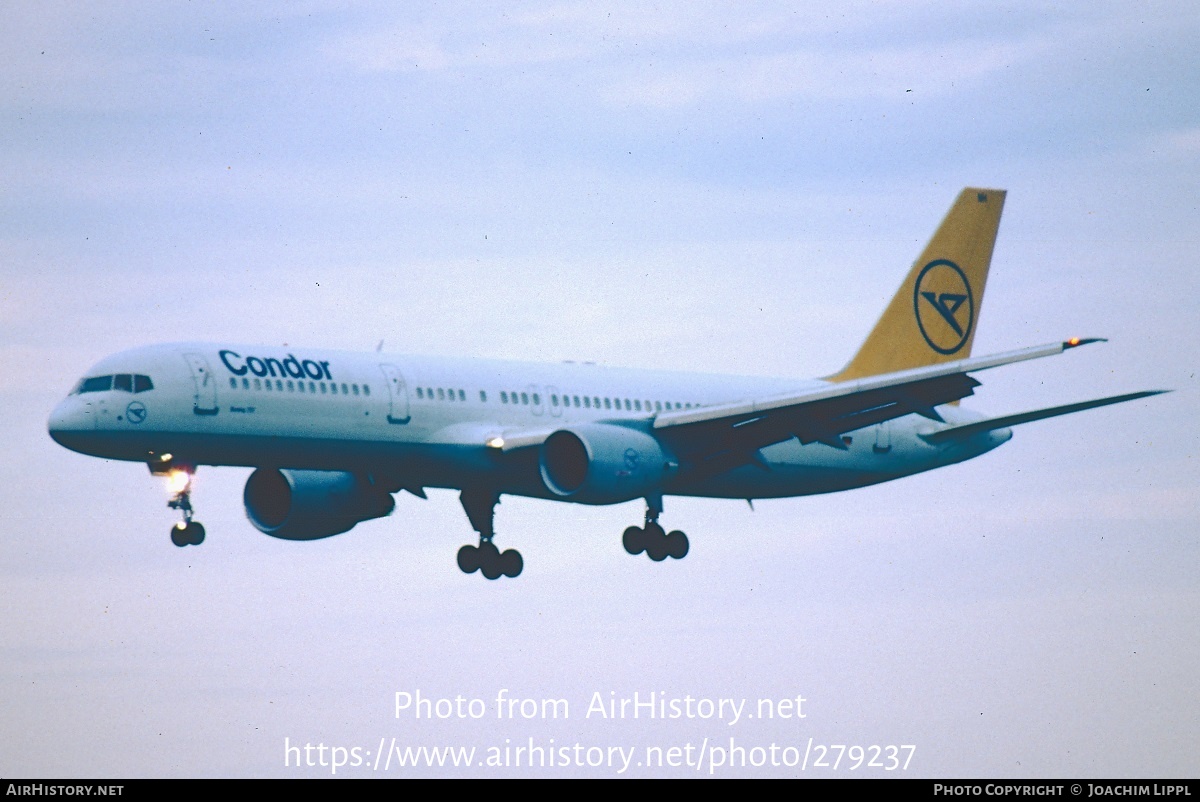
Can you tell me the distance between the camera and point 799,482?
5328 centimetres

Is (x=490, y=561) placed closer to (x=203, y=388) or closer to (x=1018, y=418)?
(x=203, y=388)

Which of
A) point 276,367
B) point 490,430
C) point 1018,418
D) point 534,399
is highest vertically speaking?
point 276,367

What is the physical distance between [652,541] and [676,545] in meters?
0.64

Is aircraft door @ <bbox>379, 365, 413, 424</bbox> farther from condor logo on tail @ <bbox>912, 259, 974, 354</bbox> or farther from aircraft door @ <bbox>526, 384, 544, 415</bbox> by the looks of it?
condor logo on tail @ <bbox>912, 259, 974, 354</bbox>

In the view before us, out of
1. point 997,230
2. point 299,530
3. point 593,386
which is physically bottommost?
point 299,530

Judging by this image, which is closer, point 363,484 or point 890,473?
point 363,484

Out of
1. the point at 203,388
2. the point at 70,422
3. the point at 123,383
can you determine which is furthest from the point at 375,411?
the point at 70,422

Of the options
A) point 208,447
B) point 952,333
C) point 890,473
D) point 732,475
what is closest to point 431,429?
point 208,447

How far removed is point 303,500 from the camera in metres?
49.4

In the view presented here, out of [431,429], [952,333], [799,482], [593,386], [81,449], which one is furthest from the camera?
[952,333]

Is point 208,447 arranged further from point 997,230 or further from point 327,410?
point 997,230

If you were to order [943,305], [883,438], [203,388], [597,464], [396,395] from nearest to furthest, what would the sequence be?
[203,388]
[396,395]
[597,464]
[883,438]
[943,305]

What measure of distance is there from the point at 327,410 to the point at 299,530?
6671mm

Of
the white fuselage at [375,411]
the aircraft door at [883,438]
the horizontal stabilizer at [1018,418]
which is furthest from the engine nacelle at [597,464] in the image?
the horizontal stabilizer at [1018,418]
